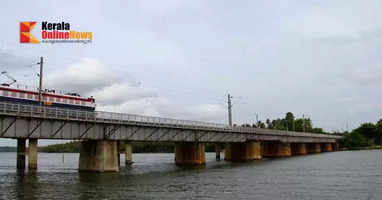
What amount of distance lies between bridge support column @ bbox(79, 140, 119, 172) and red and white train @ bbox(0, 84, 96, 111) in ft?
22.6

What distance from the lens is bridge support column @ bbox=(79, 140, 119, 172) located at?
53188 millimetres

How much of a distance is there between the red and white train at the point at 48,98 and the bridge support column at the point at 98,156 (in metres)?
6.89

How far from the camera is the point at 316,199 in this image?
30766mm

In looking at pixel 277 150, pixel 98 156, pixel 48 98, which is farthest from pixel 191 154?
pixel 277 150

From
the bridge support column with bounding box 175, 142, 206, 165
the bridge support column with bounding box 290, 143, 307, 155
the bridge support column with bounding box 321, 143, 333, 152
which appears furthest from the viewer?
the bridge support column with bounding box 321, 143, 333, 152

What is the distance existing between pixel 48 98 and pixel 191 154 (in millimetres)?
37082

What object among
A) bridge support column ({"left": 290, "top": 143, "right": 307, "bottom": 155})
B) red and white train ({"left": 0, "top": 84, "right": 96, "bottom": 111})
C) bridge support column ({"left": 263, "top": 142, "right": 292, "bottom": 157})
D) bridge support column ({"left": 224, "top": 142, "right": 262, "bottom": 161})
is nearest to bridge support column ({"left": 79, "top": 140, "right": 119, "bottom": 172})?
Answer: red and white train ({"left": 0, "top": 84, "right": 96, "bottom": 111})

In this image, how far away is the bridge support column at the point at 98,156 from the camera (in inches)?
2094

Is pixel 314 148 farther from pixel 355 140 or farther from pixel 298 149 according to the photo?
pixel 355 140

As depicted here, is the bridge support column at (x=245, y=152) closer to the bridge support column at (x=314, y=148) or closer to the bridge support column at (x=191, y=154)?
the bridge support column at (x=191, y=154)

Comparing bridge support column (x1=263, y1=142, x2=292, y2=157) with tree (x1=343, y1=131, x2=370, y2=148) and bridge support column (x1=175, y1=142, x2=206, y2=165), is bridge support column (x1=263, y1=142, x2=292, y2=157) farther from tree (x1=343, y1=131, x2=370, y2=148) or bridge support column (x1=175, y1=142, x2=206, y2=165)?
tree (x1=343, y1=131, x2=370, y2=148)

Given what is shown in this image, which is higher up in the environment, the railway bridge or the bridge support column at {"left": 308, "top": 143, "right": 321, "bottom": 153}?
the railway bridge

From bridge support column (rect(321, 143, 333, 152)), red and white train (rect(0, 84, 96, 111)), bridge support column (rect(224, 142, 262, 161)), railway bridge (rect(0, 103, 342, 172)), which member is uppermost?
red and white train (rect(0, 84, 96, 111))

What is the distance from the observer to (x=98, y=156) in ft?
176
